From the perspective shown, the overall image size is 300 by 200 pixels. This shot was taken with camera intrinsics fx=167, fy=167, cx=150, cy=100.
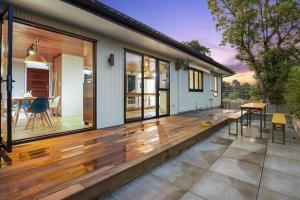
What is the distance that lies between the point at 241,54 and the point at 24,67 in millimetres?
10988

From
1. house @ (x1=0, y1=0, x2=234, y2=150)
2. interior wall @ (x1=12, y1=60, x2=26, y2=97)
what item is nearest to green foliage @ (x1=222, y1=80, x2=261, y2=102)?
house @ (x1=0, y1=0, x2=234, y2=150)

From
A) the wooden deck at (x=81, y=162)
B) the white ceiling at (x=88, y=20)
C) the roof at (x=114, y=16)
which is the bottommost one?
the wooden deck at (x=81, y=162)

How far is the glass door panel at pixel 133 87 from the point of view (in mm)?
5104

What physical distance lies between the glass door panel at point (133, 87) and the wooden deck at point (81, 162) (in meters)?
1.75

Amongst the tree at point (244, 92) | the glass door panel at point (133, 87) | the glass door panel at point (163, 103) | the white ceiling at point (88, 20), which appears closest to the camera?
the white ceiling at point (88, 20)

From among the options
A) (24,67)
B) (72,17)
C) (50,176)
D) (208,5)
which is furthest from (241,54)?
(24,67)

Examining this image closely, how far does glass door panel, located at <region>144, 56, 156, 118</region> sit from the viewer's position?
5.82m

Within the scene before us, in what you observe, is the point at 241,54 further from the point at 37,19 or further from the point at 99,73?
the point at 37,19

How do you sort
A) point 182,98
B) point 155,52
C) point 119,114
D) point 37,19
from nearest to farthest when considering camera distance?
1. point 37,19
2. point 119,114
3. point 155,52
4. point 182,98

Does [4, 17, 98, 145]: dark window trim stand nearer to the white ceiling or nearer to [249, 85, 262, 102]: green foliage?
the white ceiling

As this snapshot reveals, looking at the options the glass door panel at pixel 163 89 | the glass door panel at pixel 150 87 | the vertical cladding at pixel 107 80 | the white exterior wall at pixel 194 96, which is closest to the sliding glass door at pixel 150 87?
the glass door panel at pixel 150 87

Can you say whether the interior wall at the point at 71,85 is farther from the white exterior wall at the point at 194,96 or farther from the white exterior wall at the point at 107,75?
the white exterior wall at the point at 194,96

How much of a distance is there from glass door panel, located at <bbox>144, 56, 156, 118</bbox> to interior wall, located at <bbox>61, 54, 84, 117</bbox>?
282 centimetres

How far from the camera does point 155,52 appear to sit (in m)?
5.88
